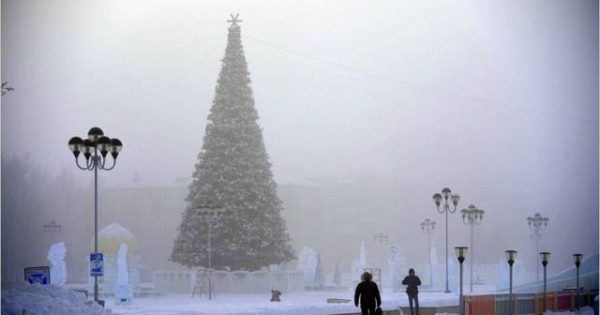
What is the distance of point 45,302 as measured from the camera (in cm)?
1808

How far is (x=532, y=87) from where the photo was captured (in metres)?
24.4

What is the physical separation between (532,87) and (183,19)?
7970 millimetres

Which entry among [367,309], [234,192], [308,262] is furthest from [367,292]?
[234,192]

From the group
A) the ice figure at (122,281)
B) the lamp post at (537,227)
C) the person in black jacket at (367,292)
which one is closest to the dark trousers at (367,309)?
the person in black jacket at (367,292)

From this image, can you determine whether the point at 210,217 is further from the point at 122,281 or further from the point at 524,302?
the point at 524,302

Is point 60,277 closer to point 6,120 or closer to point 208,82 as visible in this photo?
point 6,120

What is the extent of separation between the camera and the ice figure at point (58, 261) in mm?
24297

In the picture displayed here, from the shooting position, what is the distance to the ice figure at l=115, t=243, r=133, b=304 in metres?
24.1

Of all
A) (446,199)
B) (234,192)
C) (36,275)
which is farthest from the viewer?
(234,192)

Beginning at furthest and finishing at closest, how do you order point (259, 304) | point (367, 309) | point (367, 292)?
point (259, 304), point (367, 309), point (367, 292)

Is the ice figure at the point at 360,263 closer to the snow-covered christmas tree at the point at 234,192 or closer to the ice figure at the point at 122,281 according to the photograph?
the snow-covered christmas tree at the point at 234,192

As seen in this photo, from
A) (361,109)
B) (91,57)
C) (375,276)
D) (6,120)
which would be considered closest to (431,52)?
(361,109)

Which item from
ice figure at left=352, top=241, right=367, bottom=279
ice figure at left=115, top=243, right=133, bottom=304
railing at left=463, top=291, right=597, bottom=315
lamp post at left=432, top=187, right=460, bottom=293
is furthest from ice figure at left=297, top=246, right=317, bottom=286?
railing at left=463, top=291, right=597, bottom=315

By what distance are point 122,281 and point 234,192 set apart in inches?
145
